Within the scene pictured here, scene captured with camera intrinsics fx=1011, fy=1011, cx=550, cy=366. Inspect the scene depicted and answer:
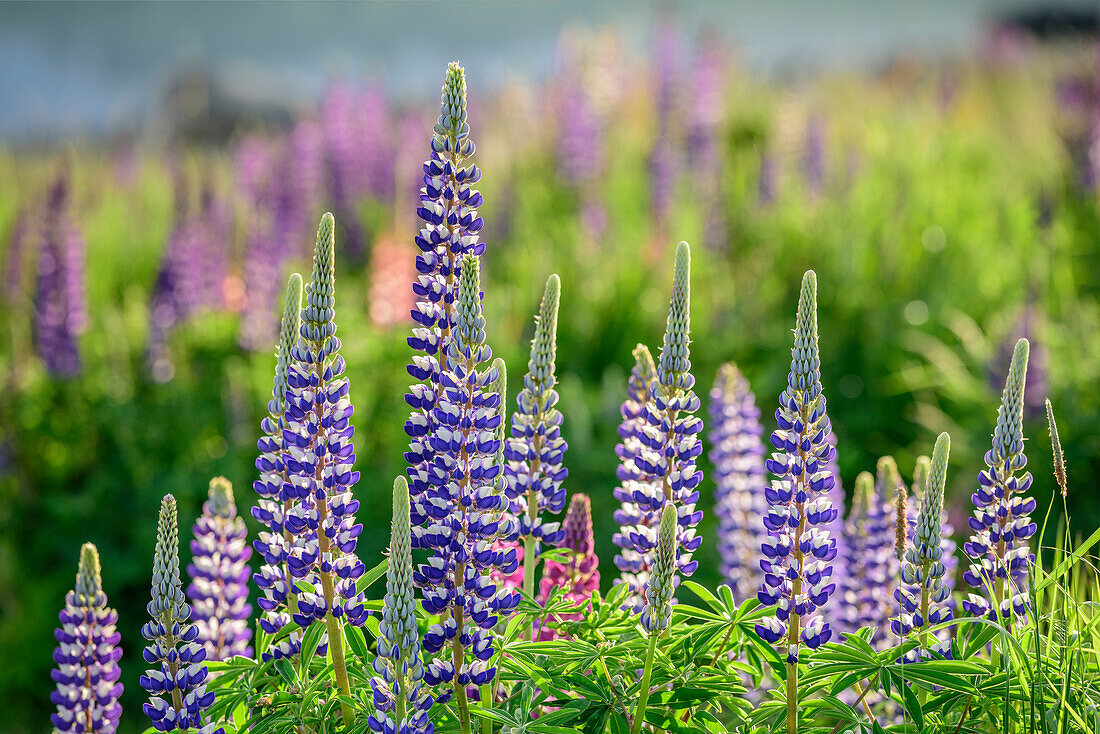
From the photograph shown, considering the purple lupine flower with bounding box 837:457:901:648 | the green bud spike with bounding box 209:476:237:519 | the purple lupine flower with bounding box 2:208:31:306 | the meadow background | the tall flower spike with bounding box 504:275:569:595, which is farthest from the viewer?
the purple lupine flower with bounding box 2:208:31:306

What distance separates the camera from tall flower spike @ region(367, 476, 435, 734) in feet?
5.54

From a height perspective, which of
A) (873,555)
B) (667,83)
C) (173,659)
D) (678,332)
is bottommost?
(173,659)

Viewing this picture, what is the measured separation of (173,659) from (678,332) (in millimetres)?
1167

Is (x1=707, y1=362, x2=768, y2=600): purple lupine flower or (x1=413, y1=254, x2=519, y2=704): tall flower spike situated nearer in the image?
(x1=413, y1=254, x2=519, y2=704): tall flower spike

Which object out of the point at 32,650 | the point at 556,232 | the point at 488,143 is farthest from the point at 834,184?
the point at 32,650

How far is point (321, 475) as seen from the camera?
6.52 ft

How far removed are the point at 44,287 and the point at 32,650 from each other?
8.39 feet

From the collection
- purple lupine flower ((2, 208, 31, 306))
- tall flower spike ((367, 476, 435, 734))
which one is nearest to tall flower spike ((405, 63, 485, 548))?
tall flower spike ((367, 476, 435, 734))

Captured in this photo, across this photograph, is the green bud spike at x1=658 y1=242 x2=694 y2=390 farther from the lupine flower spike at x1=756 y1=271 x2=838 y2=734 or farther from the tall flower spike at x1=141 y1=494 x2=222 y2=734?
the tall flower spike at x1=141 y1=494 x2=222 y2=734

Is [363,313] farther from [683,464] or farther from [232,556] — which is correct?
[683,464]

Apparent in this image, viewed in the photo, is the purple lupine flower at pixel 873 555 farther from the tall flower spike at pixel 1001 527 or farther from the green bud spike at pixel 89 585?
the green bud spike at pixel 89 585

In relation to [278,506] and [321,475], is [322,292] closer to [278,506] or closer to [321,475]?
[321,475]

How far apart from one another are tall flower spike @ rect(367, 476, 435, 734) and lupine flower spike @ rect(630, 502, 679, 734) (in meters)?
0.41

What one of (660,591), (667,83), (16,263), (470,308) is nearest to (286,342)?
Result: (470,308)
